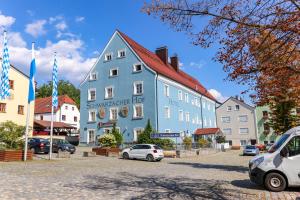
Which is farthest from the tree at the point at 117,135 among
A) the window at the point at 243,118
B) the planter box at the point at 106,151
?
the window at the point at 243,118

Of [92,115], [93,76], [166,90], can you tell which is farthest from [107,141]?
[93,76]

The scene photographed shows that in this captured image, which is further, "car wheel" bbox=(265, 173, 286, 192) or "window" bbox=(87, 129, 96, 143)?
"window" bbox=(87, 129, 96, 143)

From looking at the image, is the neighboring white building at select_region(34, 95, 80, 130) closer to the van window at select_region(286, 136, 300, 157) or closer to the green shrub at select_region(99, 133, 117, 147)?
the green shrub at select_region(99, 133, 117, 147)

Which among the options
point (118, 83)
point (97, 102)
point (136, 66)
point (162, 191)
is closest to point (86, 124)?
point (97, 102)

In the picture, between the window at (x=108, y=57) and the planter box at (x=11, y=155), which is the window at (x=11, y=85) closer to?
the window at (x=108, y=57)

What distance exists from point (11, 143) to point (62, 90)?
258 feet

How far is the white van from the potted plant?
16163mm

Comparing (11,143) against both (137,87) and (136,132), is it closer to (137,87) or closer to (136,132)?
(136,132)

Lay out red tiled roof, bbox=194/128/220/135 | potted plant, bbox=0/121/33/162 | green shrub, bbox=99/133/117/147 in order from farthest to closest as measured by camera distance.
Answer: red tiled roof, bbox=194/128/220/135, green shrub, bbox=99/133/117/147, potted plant, bbox=0/121/33/162

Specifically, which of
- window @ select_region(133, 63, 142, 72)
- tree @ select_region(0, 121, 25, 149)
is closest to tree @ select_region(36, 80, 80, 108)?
window @ select_region(133, 63, 142, 72)

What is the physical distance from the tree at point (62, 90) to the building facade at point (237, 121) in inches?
1668

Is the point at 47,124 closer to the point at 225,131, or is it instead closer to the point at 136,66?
the point at 136,66

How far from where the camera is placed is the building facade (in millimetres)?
72500

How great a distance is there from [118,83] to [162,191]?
3512 cm
